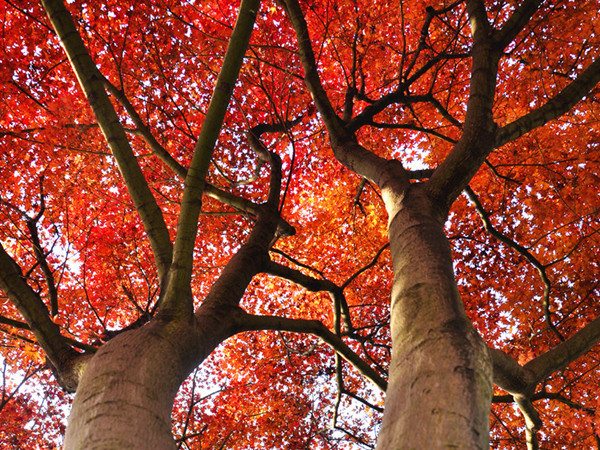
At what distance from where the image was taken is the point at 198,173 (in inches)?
100

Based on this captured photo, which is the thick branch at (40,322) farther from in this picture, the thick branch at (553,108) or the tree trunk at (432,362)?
the thick branch at (553,108)

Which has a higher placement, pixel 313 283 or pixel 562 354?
pixel 313 283

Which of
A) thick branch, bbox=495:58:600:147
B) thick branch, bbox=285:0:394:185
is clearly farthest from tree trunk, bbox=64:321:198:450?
thick branch, bbox=495:58:600:147

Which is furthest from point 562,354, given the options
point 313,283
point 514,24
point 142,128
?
point 142,128

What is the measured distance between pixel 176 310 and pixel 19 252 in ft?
28.8

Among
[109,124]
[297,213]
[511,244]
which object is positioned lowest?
[109,124]

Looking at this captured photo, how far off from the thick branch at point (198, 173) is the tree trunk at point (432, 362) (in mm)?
1233

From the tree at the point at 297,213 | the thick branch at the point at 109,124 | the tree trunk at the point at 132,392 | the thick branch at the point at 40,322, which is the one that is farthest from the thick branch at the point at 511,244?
the thick branch at the point at 40,322

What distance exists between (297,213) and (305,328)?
28.1 feet

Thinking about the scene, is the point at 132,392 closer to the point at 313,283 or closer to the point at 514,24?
the point at 313,283

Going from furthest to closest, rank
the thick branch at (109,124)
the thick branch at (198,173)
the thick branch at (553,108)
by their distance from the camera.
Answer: the thick branch at (553,108) < the thick branch at (109,124) < the thick branch at (198,173)

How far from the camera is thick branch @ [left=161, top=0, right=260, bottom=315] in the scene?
7.61ft

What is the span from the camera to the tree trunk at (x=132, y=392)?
1641 millimetres

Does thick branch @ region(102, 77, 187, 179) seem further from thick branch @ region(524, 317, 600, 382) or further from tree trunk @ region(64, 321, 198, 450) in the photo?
thick branch @ region(524, 317, 600, 382)
